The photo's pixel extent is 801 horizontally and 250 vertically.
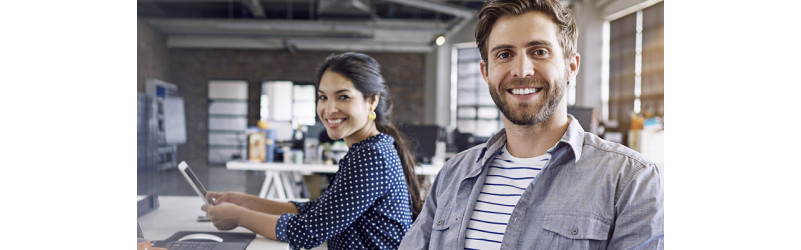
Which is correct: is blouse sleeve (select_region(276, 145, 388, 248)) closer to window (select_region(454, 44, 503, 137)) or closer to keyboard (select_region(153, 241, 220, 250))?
keyboard (select_region(153, 241, 220, 250))

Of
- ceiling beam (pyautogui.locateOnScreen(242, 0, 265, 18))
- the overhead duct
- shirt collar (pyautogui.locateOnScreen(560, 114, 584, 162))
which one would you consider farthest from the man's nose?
ceiling beam (pyautogui.locateOnScreen(242, 0, 265, 18))

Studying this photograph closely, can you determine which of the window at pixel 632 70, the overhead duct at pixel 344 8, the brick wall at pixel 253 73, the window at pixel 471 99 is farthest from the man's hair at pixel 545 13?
the brick wall at pixel 253 73

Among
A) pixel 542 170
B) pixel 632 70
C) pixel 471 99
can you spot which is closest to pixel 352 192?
pixel 542 170

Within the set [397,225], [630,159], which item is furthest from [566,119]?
[397,225]

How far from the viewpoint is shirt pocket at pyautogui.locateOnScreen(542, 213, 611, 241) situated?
858mm

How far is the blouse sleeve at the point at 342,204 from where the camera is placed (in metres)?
1.50

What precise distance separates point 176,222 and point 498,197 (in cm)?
129

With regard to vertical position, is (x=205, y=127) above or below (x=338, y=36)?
below

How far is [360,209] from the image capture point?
152 centimetres

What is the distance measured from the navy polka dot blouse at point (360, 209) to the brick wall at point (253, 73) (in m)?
10.6

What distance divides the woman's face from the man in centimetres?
76
